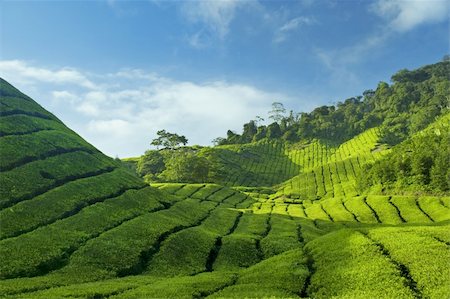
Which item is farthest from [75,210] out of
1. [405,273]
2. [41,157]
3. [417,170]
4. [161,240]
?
[417,170]

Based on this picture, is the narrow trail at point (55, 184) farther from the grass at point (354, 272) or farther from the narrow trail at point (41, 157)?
the grass at point (354, 272)

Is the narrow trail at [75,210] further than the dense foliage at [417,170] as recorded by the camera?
No

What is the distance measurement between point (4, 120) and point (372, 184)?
93.6 metres

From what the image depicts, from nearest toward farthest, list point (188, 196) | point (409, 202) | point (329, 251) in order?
point (329, 251) → point (409, 202) → point (188, 196)

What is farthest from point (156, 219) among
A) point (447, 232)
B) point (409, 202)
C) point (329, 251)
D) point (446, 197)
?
point (446, 197)

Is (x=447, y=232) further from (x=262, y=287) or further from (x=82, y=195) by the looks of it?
(x=82, y=195)

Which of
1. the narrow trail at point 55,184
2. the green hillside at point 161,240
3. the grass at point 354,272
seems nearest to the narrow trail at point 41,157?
the green hillside at point 161,240

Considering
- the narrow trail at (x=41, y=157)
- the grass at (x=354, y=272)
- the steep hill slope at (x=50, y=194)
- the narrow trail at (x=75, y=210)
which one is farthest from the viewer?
the narrow trail at (x=41, y=157)

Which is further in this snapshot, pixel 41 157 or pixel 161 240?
pixel 41 157

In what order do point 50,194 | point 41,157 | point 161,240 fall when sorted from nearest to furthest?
point 161,240
point 50,194
point 41,157

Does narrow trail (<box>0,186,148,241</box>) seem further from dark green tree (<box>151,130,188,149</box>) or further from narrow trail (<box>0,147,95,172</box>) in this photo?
dark green tree (<box>151,130,188,149</box>)

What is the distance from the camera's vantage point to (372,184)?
4481 inches

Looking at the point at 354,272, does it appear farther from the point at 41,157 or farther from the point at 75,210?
the point at 41,157

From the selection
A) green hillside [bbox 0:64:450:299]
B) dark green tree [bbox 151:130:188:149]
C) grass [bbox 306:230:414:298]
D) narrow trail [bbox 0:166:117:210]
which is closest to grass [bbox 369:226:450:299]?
green hillside [bbox 0:64:450:299]
